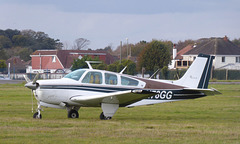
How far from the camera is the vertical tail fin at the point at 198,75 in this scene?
1591 cm

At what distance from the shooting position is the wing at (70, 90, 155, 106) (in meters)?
13.7

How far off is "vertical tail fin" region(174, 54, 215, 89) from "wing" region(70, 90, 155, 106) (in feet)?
7.74

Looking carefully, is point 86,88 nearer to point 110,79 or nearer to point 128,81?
point 110,79

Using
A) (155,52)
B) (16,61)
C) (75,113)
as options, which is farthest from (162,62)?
(75,113)

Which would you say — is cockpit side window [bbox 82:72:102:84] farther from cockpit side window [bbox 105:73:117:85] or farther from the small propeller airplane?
cockpit side window [bbox 105:73:117:85]

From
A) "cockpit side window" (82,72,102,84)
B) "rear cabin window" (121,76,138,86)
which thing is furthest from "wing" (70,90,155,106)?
"rear cabin window" (121,76,138,86)

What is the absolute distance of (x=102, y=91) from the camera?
47.8 ft

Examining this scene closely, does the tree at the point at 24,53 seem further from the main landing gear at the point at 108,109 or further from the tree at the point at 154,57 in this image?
the main landing gear at the point at 108,109

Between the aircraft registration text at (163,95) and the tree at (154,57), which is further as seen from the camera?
the tree at (154,57)

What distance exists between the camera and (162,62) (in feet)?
220

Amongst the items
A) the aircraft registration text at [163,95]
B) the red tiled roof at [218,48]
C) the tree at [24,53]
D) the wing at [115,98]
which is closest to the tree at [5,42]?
the tree at [24,53]

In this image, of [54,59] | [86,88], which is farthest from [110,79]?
[54,59]

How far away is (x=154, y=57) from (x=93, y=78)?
5324 cm

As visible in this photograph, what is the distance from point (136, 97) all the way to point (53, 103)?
2738mm
